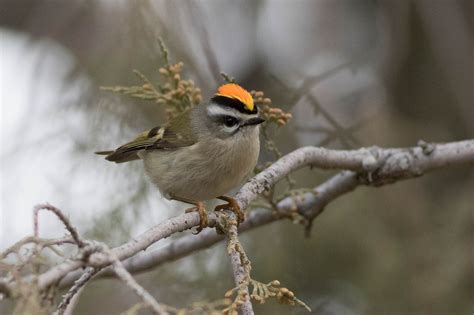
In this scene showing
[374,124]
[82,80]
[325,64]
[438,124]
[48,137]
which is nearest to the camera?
[48,137]

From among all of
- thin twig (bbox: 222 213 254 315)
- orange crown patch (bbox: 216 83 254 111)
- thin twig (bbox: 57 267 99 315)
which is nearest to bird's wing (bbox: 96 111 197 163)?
orange crown patch (bbox: 216 83 254 111)

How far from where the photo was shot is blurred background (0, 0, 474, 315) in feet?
11.7

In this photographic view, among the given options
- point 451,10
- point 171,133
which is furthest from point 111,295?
point 451,10

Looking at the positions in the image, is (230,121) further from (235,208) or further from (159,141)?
(235,208)

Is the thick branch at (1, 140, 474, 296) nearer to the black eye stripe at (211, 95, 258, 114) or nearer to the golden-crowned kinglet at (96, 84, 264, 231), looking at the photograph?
the golden-crowned kinglet at (96, 84, 264, 231)

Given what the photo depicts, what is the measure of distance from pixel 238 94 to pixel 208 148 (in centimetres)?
28

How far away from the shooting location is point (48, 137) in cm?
364

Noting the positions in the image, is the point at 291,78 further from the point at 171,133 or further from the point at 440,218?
the point at 171,133

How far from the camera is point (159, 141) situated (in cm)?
322

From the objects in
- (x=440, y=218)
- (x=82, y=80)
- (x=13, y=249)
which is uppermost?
(x=82, y=80)

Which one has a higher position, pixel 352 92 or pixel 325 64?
pixel 325 64

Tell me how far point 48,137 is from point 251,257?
4.36 feet

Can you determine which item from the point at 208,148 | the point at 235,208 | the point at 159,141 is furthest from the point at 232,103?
the point at 235,208

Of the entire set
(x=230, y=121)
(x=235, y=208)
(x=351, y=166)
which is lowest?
(x=235, y=208)
